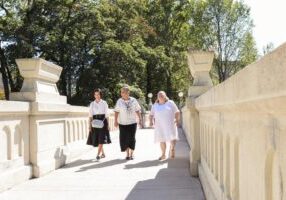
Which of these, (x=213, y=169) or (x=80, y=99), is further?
(x=80, y=99)

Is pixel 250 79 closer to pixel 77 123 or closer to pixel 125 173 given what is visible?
pixel 125 173

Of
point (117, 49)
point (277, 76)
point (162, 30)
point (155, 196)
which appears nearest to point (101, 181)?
point (155, 196)

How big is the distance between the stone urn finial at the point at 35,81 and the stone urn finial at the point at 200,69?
285 centimetres

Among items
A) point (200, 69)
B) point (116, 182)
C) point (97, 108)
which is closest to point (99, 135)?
point (97, 108)

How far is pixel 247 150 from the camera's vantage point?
128 inches

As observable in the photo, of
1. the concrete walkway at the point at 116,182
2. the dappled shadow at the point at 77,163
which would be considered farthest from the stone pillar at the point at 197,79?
the dappled shadow at the point at 77,163

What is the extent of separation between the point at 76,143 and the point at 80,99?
2638cm

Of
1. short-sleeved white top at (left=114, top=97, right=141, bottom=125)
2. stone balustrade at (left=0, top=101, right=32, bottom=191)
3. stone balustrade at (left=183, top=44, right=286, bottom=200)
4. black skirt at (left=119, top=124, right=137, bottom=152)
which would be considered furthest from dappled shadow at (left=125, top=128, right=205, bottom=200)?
stone balustrade at (left=183, top=44, right=286, bottom=200)

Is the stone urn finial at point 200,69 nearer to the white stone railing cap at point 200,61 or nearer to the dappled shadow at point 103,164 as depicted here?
the white stone railing cap at point 200,61

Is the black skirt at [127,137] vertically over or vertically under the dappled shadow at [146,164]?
over

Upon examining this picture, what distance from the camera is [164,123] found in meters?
11.5

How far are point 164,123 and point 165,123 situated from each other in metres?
0.02

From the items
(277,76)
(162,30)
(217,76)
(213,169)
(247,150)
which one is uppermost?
(162,30)

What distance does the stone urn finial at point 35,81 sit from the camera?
30.5 feet
